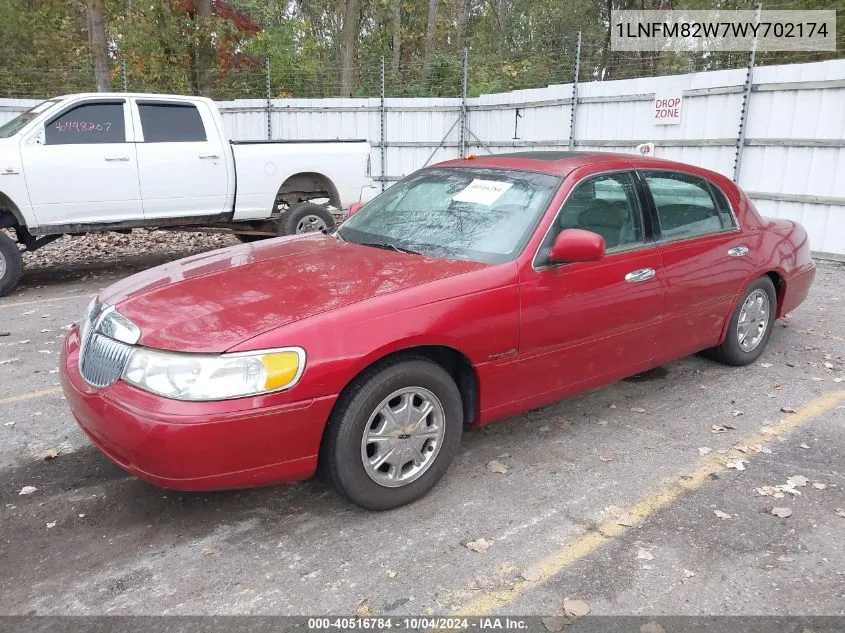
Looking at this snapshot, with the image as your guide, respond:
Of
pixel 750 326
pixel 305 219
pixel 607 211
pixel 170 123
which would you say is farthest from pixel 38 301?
pixel 750 326

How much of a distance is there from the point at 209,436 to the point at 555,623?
152cm

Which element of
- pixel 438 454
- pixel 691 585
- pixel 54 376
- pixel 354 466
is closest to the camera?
pixel 691 585

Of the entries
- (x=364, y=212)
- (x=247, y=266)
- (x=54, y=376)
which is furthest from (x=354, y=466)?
(x=54, y=376)

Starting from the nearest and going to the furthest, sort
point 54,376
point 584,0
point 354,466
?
point 354,466 → point 54,376 → point 584,0

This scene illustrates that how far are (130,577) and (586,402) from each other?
10.0ft

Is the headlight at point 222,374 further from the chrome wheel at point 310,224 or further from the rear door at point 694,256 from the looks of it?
the chrome wheel at point 310,224

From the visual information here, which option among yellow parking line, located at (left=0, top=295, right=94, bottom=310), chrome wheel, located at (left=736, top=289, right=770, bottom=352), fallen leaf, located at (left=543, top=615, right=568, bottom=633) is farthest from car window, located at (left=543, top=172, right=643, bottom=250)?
yellow parking line, located at (left=0, top=295, right=94, bottom=310)

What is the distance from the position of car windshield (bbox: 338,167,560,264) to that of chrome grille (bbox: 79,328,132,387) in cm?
157

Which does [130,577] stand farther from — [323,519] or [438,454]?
[438,454]

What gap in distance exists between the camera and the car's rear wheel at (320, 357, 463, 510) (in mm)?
3051

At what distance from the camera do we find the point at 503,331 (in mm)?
3498

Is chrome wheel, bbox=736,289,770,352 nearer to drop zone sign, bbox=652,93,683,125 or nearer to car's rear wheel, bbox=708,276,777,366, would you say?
car's rear wheel, bbox=708,276,777,366

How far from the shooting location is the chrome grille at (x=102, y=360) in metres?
3.01

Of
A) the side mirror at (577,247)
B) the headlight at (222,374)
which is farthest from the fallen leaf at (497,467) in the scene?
the headlight at (222,374)
